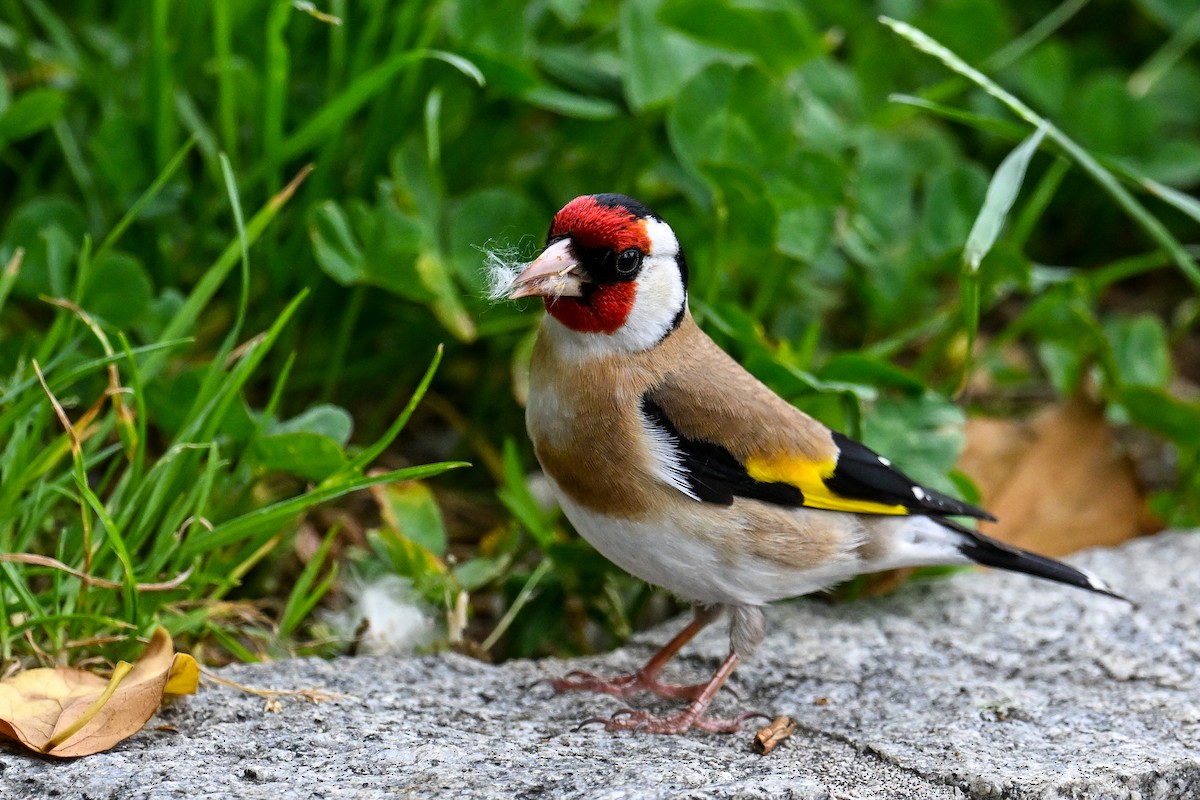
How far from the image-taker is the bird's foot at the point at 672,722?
2.75 metres

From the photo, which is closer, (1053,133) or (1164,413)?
(1053,133)

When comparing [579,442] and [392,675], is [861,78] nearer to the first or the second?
[579,442]

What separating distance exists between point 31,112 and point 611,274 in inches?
66.1

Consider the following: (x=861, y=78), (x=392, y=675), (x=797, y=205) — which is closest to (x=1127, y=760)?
(x=392, y=675)

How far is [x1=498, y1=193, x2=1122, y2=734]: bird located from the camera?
109 inches

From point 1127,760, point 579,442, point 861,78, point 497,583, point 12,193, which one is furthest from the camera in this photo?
point 861,78

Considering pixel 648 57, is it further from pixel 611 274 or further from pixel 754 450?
pixel 754 450

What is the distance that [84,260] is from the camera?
3041 mm

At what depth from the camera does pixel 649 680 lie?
3.04 metres

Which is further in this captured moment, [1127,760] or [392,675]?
[392,675]

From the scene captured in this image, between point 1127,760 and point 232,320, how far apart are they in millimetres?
2674

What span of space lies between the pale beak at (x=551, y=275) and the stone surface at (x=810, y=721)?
91cm

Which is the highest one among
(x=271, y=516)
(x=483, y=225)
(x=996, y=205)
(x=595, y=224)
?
(x=996, y=205)

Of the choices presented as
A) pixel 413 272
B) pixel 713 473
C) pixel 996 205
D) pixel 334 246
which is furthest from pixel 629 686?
pixel 996 205
